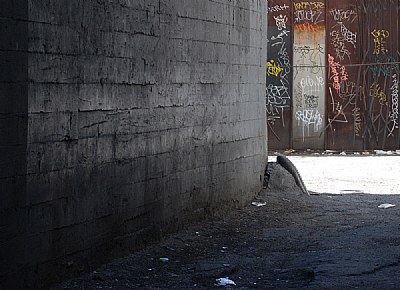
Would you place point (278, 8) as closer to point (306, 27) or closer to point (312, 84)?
point (306, 27)

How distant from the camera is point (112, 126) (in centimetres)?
714

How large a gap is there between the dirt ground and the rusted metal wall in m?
7.33

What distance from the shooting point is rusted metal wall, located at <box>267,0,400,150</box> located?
60.3 feet

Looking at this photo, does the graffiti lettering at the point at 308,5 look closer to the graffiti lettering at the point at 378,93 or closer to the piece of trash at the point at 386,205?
the graffiti lettering at the point at 378,93

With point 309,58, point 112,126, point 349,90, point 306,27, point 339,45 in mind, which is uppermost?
point 306,27

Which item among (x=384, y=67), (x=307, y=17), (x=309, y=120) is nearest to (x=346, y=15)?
(x=307, y=17)

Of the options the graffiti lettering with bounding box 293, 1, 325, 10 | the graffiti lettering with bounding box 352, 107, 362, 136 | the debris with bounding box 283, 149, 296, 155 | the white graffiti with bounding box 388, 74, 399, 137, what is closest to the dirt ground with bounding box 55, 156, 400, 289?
the debris with bounding box 283, 149, 296, 155

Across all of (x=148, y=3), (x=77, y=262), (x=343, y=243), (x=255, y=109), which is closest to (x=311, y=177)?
(x=255, y=109)

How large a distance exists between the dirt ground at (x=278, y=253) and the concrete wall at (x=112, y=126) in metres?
0.23

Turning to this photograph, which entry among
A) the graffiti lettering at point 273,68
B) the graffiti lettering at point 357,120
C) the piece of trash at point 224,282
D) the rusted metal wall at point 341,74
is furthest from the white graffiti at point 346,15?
the piece of trash at point 224,282

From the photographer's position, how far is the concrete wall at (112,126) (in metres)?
5.80

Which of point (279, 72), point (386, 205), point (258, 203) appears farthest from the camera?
point (279, 72)

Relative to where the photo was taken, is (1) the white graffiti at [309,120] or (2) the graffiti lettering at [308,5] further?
(1) the white graffiti at [309,120]

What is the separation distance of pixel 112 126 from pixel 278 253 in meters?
2.06
